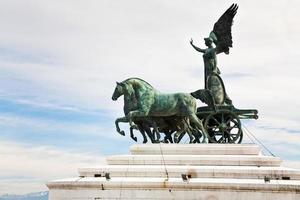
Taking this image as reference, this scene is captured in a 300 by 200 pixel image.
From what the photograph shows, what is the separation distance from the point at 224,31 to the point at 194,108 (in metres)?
4.44

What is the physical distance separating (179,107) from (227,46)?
168 inches

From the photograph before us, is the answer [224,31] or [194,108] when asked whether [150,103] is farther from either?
[224,31]

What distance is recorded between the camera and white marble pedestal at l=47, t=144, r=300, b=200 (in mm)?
20625

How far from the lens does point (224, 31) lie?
27.1 metres

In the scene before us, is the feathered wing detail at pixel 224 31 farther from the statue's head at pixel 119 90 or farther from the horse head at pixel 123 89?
the statue's head at pixel 119 90

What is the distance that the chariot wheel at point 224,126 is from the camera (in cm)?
2570

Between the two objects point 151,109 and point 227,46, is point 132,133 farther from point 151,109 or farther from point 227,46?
point 227,46

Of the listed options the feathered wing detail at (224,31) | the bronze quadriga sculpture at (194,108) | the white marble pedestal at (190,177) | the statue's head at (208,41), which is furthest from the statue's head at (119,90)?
the feathered wing detail at (224,31)

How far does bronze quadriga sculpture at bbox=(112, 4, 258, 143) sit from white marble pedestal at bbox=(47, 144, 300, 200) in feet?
5.13

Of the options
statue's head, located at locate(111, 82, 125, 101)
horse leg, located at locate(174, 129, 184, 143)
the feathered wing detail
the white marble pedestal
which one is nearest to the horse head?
statue's head, located at locate(111, 82, 125, 101)

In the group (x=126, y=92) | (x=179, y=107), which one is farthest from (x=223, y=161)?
(x=126, y=92)

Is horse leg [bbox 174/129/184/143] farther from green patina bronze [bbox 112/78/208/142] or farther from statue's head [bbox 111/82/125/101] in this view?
statue's head [bbox 111/82/125/101]

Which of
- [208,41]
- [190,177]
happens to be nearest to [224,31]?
[208,41]

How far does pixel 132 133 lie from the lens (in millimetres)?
25156
